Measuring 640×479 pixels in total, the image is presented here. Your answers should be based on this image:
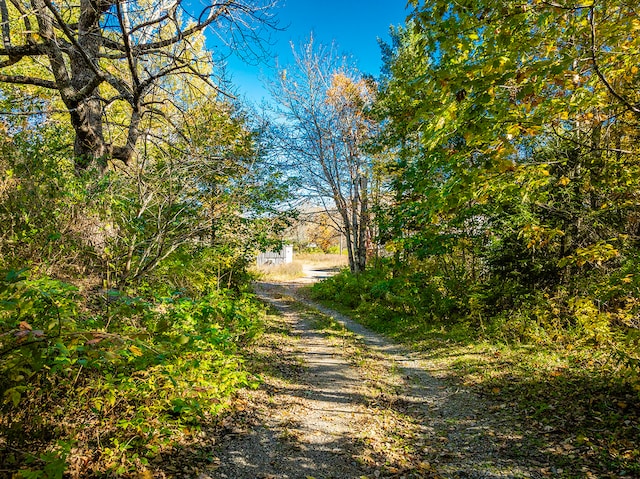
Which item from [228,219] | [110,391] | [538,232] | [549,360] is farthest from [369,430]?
[228,219]

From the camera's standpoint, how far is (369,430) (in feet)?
13.1

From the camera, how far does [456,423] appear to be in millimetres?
4219

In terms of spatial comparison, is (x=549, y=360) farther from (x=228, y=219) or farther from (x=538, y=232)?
(x=228, y=219)

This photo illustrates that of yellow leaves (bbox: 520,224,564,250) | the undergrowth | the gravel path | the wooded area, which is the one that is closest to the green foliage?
the wooded area

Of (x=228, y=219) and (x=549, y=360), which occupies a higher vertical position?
(x=228, y=219)

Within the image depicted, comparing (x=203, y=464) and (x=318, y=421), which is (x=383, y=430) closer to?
(x=318, y=421)

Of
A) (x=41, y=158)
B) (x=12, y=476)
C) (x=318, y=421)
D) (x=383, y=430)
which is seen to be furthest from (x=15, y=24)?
(x=383, y=430)

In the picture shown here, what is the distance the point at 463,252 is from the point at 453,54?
248 inches

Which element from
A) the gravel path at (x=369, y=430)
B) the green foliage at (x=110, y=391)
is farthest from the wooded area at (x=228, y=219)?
the gravel path at (x=369, y=430)

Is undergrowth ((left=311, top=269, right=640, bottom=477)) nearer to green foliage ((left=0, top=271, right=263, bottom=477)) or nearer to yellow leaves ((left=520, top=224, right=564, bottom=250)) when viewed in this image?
yellow leaves ((left=520, top=224, right=564, bottom=250))

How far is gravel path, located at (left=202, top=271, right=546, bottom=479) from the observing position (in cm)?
329

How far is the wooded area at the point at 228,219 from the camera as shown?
2.78 meters

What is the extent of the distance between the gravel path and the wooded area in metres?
0.65

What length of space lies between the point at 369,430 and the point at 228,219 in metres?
5.11
